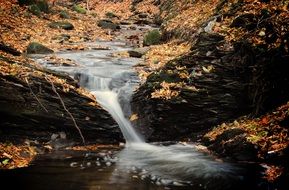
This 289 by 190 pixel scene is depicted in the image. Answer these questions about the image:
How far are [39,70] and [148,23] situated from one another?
15.8 m

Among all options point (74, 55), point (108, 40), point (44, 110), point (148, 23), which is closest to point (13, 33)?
point (74, 55)

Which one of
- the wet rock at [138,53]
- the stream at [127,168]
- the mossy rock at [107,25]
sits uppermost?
the mossy rock at [107,25]

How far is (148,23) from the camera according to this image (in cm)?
2481

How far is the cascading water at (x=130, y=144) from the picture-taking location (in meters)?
7.07

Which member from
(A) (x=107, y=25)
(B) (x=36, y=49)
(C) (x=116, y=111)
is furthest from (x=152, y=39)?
(A) (x=107, y=25)

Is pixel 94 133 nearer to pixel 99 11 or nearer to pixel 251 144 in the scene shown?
pixel 251 144

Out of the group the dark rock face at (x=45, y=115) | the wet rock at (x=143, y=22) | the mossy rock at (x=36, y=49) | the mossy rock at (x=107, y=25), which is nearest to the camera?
the dark rock face at (x=45, y=115)

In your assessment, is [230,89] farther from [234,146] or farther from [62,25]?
[62,25]

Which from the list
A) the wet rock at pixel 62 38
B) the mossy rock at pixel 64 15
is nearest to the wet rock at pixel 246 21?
the wet rock at pixel 62 38

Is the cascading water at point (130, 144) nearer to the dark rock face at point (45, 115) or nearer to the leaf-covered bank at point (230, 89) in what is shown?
the leaf-covered bank at point (230, 89)

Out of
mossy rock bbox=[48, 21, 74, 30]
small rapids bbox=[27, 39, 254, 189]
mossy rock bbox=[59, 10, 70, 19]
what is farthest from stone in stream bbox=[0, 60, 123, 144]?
mossy rock bbox=[59, 10, 70, 19]

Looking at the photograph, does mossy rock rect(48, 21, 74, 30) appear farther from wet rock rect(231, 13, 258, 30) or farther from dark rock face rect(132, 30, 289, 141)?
wet rock rect(231, 13, 258, 30)

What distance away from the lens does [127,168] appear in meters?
7.43

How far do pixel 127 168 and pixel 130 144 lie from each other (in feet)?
6.91
